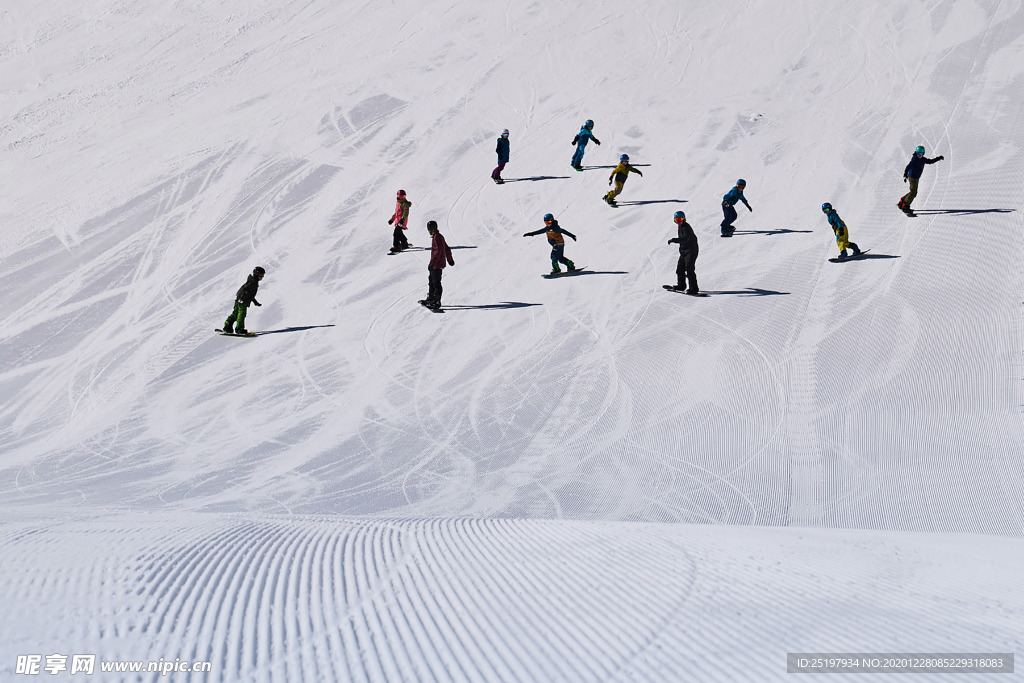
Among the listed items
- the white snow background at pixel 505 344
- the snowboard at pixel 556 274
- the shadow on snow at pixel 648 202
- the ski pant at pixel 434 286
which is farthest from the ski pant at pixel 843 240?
the ski pant at pixel 434 286

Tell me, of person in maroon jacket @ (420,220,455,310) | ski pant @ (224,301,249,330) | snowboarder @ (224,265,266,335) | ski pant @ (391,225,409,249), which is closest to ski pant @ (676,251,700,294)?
person in maroon jacket @ (420,220,455,310)

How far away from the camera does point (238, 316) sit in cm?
1280

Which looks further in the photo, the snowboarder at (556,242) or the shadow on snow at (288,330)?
the snowboarder at (556,242)

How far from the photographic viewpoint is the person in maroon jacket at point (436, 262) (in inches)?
504

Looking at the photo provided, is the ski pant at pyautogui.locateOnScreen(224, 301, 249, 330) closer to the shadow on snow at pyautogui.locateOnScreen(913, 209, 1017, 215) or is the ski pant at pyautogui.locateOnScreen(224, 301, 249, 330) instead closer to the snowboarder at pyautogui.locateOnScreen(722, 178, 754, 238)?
the snowboarder at pyautogui.locateOnScreen(722, 178, 754, 238)

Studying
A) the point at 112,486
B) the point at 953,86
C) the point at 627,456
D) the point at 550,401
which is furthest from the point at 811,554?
the point at 953,86

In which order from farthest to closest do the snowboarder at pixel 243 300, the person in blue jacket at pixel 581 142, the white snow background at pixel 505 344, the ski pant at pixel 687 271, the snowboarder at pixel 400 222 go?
the person in blue jacket at pixel 581 142 < the snowboarder at pixel 400 222 < the ski pant at pixel 687 271 < the snowboarder at pixel 243 300 < the white snow background at pixel 505 344

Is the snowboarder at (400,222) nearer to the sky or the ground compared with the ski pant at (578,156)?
nearer to the ground

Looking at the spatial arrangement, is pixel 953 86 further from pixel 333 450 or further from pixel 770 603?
pixel 770 603

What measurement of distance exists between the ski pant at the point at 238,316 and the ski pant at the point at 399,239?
3569 millimetres

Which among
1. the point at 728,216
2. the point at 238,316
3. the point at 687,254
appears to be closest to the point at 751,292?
the point at 687,254

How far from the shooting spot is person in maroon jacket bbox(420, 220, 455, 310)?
12.8 m

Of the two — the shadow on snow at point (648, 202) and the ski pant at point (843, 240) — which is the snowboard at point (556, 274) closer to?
the shadow on snow at point (648, 202)

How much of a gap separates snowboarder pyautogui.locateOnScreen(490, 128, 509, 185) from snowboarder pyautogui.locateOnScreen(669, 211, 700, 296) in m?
5.65
